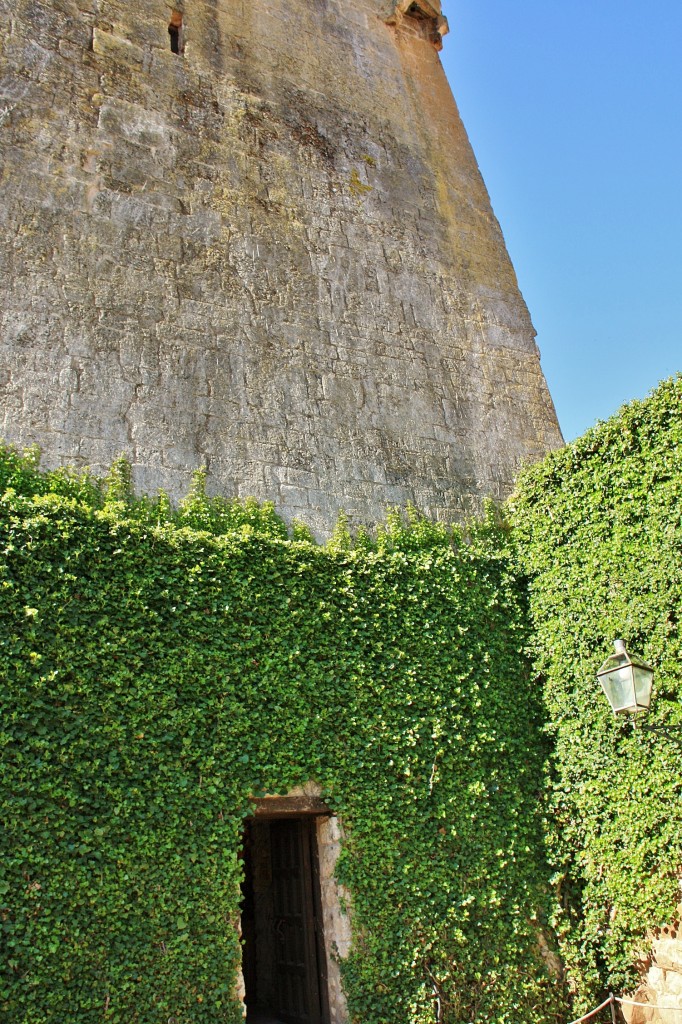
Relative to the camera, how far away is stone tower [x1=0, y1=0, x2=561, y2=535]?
20.6 feet

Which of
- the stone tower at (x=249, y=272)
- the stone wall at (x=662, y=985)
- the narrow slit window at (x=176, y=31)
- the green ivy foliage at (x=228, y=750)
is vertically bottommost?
the stone wall at (x=662, y=985)

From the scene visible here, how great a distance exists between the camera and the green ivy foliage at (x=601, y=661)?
529cm

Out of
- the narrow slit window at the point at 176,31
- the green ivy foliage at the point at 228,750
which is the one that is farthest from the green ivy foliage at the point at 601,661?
the narrow slit window at the point at 176,31

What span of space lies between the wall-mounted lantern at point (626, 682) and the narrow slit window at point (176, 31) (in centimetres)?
701

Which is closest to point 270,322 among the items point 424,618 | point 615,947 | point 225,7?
point 424,618

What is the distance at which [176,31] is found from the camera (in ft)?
26.6

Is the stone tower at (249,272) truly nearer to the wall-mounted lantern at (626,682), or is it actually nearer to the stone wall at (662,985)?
the wall-mounted lantern at (626,682)

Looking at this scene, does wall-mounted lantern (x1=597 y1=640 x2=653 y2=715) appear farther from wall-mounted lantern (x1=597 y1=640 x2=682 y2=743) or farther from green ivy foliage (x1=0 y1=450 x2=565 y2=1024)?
green ivy foliage (x1=0 y1=450 x2=565 y2=1024)

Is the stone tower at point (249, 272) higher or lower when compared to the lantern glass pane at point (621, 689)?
higher

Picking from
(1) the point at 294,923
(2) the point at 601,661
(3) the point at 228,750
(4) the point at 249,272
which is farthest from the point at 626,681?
(4) the point at 249,272

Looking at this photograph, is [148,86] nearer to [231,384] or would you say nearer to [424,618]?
[231,384]

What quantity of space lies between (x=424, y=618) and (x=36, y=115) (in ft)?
17.3

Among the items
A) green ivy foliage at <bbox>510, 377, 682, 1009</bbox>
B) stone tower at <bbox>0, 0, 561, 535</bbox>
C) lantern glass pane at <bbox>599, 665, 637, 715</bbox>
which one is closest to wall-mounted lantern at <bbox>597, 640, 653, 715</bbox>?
A: lantern glass pane at <bbox>599, 665, 637, 715</bbox>

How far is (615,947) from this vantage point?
5371mm
